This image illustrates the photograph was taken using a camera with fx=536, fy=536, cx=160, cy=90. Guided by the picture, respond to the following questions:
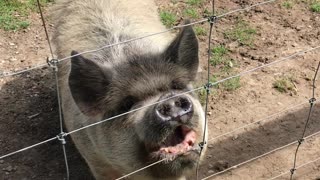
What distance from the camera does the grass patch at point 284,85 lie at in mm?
A: 5492

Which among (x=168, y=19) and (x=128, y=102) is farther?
(x=168, y=19)

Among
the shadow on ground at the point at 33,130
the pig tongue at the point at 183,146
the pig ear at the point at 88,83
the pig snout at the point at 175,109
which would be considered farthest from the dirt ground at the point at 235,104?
the pig snout at the point at 175,109

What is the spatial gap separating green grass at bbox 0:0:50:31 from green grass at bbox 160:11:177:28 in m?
1.51

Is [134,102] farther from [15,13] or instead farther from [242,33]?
[15,13]

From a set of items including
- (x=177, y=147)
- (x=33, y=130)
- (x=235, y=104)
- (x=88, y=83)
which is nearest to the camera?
(x=177, y=147)

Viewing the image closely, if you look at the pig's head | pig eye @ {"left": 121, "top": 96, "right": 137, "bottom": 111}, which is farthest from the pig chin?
pig eye @ {"left": 121, "top": 96, "right": 137, "bottom": 111}

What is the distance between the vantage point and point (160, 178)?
3508 mm

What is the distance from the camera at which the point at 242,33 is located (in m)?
6.26

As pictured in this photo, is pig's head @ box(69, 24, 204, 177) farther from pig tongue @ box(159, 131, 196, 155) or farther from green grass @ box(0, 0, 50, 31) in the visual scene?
green grass @ box(0, 0, 50, 31)

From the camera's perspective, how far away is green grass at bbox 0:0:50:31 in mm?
6387

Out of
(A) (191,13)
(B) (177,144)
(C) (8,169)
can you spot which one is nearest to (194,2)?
(A) (191,13)

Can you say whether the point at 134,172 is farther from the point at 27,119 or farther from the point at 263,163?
the point at 27,119

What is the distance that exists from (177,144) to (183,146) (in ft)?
0.13

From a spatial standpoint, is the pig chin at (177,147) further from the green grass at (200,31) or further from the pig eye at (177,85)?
the green grass at (200,31)
